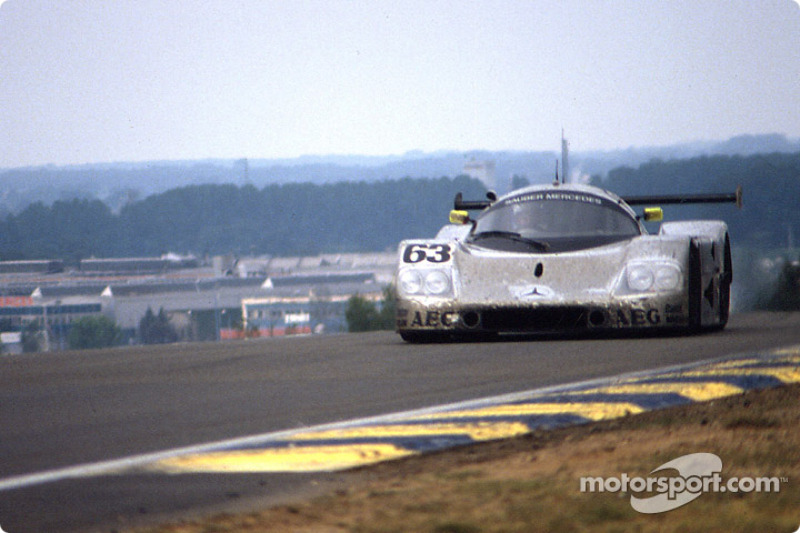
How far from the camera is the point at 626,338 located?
30.7 feet

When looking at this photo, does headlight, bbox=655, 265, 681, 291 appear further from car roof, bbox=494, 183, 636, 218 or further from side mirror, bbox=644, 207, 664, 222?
side mirror, bbox=644, 207, 664, 222

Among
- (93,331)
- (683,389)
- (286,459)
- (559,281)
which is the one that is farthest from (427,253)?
(93,331)

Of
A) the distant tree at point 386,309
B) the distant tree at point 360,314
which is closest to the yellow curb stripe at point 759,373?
the distant tree at point 360,314

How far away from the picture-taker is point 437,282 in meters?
9.21

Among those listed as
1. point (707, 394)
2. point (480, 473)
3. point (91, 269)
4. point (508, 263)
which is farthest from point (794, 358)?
point (91, 269)

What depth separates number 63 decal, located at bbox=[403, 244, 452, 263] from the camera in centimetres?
938

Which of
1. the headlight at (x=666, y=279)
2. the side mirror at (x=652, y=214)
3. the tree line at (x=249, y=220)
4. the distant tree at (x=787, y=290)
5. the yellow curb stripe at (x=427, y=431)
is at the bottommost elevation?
the distant tree at (x=787, y=290)

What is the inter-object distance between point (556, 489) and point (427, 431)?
1.13 m

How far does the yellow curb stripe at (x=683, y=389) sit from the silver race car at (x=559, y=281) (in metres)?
2.65

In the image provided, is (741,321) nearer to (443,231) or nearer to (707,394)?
(443,231)

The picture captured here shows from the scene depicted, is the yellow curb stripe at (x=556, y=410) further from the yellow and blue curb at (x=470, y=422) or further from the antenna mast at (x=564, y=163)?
the antenna mast at (x=564, y=163)

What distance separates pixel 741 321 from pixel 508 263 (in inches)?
156

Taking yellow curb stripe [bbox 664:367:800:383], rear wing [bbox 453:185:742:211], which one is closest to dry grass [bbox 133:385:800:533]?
yellow curb stripe [bbox 664:367:800:383]

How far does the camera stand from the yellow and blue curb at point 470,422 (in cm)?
438
